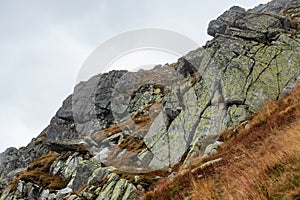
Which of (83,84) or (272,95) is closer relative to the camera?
(272,95)

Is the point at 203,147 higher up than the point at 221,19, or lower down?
lower down

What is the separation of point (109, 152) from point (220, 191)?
21541mm

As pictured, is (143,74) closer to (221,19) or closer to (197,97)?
(221,19)

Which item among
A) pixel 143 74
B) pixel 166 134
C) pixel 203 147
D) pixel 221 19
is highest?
pixel 143 74

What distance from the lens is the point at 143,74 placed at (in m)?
82.8

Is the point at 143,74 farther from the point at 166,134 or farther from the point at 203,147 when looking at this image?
the point at 203,147

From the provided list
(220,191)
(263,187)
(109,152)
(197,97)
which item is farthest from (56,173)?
(263,187)

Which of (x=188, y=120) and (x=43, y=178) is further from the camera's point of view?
(x=43, y=178)

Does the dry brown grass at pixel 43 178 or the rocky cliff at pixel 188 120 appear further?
the dry brown grass at pixel 43 178

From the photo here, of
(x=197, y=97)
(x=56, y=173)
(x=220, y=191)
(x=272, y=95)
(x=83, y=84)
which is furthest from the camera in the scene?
(x=83, y=84)

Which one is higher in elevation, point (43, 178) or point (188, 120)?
point (43, 178)

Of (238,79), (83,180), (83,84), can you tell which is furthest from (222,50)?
(83,84)

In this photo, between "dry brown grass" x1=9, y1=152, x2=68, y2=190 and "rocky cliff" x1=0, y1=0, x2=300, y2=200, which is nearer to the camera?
"rocky cliff" x1=0, y1=0, x2=300, y2=200

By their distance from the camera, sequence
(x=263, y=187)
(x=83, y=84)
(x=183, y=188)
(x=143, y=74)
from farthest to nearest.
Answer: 1. (x=143, y=74)
2. (x=83, y=84)
3. (x=183, y=188)
4. (x=263, y=187)
